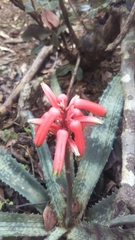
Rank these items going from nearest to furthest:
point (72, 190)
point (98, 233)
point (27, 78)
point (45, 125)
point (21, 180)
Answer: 1. point (45, 125)
2. point (98, 233)
3. point (72, 190)
4. point (21, 180)
5. point (27, 78)

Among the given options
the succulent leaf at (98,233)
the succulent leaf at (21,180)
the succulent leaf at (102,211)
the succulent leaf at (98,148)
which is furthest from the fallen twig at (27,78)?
the succulent leaf at (98,233)

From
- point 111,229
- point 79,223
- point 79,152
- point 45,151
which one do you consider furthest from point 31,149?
point 79,152

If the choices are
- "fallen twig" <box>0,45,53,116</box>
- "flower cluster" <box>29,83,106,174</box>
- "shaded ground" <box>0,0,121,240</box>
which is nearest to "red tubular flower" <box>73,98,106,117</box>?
"flower cluster" <box>29,83,106,174</box>

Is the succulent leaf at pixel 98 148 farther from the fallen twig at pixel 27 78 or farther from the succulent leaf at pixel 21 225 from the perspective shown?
the fallen twig at pixel 27 78

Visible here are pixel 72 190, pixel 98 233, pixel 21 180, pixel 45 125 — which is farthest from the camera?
pixel 21 180

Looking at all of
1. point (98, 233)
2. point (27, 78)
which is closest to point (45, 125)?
point (98, 233)

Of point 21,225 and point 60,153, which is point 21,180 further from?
point 60,153
